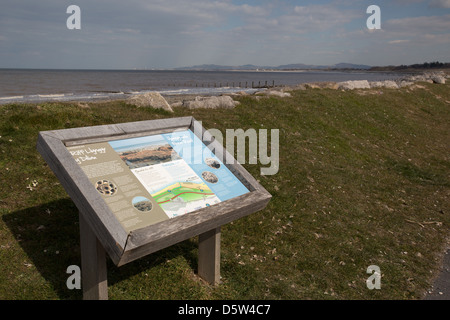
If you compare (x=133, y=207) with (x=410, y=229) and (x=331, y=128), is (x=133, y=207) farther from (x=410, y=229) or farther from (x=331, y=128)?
(x=331, y=128)

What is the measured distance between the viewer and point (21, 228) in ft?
22.8

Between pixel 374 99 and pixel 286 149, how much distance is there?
1726 centimetres

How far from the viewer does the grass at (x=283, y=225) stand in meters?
6.20

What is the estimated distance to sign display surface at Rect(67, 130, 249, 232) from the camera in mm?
4246

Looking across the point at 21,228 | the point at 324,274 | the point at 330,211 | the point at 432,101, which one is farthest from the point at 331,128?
the point at 432,101

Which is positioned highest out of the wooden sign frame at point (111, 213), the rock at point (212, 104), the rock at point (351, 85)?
the rock at point (351, 85)

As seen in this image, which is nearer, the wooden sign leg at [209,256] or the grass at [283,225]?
the wooden sign leg at [209,256]

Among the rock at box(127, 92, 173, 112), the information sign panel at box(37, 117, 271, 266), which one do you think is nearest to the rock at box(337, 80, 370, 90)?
the rock at box(127, 92, 173, 112)

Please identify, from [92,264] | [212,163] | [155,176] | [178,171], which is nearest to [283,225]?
[212,163]

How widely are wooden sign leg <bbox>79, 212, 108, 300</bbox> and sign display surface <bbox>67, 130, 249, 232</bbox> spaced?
638mm

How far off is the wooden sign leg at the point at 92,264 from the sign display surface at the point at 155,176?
2.09ft

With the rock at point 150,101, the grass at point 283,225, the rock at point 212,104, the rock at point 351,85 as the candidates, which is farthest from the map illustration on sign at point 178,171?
the rock at point 351,85

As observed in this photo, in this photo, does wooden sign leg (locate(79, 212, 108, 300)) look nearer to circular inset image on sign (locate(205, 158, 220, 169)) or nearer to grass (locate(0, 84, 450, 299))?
grass (locate(0, 84, 450, 299))

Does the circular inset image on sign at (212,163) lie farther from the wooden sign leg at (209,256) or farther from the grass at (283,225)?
the grass at (283,225)
